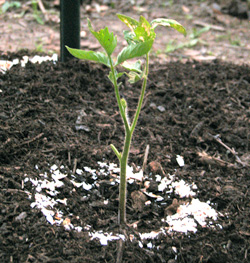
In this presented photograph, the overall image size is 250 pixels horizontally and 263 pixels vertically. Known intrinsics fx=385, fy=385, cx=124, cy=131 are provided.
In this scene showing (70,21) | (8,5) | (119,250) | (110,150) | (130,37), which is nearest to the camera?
(130,37)

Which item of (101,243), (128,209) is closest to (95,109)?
(128,209)

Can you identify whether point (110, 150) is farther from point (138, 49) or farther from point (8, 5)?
point (8, 5)

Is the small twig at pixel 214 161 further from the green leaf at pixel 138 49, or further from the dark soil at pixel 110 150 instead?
the green leaf at pixel 138 49

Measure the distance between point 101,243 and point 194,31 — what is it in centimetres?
313

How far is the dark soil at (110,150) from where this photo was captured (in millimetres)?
1516

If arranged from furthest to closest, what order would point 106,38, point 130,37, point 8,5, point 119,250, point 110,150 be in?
point 8,5 < point 110,150 < point 119,250 < point 130,37 < point 106,38

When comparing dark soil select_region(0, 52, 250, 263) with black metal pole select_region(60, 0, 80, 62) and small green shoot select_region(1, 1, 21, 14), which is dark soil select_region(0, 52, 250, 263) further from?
small green shoot select_region(1, 1, 21, 14)

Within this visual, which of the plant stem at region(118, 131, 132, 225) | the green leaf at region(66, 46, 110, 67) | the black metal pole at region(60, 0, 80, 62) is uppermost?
the green leaf at region(66, 46, 110, 67)

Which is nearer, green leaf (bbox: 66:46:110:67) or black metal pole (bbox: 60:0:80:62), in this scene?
green leaf (bbox: 66:46:110:67)

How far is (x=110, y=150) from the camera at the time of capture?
2076 mm

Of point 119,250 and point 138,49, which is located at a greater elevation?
point 138,49

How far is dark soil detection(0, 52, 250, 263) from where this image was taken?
59.7 inches

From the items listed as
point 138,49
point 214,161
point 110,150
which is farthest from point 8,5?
point 138,49

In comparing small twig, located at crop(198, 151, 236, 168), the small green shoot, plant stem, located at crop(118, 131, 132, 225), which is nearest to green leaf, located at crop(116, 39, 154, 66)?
plant stem, located at crop(118, 131, 132, 225)
